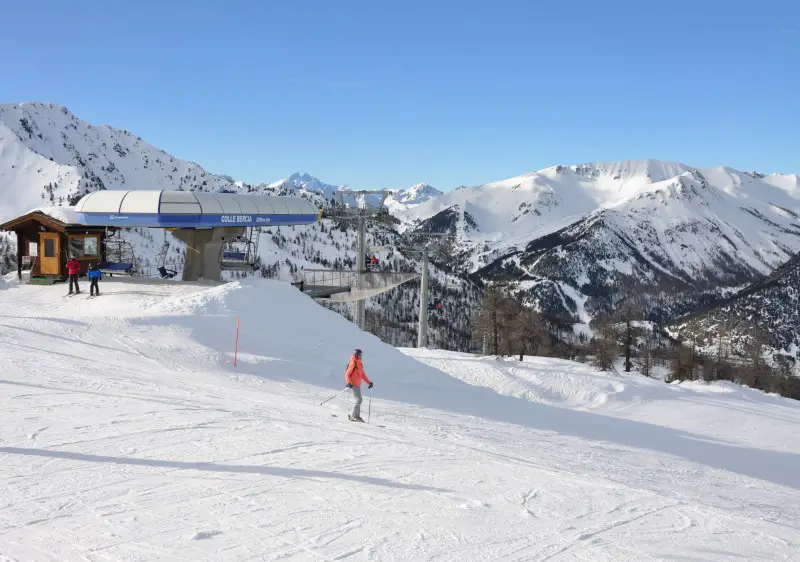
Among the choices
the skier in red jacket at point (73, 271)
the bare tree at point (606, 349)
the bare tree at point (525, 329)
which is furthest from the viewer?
the bare tree at point (606, 349)

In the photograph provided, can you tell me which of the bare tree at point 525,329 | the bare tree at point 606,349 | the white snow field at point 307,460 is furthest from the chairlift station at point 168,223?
the bare tree at point 606,349

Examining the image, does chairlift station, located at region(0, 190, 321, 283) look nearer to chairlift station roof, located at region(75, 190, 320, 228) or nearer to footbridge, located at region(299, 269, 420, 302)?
chairlift station roof, located at region(75, 190, 320, 228)

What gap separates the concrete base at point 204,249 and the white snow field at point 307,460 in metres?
5.47

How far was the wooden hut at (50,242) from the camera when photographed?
93.1 ft

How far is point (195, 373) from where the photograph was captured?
54.9ft

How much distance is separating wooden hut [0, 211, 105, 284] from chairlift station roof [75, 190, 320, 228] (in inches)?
152

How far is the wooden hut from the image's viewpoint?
2838cm

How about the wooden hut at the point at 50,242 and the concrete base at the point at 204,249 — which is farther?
the wooden hut at the point at 50,242

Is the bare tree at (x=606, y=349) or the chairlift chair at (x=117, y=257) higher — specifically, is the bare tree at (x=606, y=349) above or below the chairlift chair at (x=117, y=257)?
below

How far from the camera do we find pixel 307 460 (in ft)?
29.5

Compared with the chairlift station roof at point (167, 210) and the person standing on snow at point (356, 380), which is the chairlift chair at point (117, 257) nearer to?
the chairlift station roof at point (167, 210)

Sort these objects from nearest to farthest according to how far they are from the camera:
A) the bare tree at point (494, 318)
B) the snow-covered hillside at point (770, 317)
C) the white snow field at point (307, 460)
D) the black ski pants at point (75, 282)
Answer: the white snow field at point (307, 460) → the black ski pants at point (75, 282) → the bare tree at point (494, 318) → the snow-covered hillside at point (770, 317)

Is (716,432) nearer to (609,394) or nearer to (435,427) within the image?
(609,394)

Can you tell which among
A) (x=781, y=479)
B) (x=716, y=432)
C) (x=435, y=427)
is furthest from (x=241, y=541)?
(x=716, y=432)
